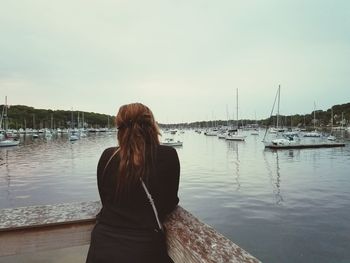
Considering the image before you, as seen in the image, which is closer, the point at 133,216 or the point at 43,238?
the point at 133,216

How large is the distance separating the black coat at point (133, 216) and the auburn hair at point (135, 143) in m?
0.07

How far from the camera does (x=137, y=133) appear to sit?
3.05 m

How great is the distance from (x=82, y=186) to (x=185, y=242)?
24.1m

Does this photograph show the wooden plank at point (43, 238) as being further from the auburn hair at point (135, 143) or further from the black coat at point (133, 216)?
the auburn hair at point (135, 143)

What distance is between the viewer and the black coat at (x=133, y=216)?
274 cm

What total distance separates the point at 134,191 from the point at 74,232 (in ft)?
3.34

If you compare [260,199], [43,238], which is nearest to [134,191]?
[43,238]

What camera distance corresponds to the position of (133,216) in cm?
285

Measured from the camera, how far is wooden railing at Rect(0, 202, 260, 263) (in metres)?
2.61

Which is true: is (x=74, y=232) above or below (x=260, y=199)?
above

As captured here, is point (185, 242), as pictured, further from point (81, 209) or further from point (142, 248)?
point (81, 209)

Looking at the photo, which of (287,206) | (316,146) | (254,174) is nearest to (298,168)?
(254,174)

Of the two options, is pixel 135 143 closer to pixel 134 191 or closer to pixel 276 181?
pixel 134 191

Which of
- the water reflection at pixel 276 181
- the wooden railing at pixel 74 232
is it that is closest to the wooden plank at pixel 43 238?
the wooden railing at pixel 74 232
